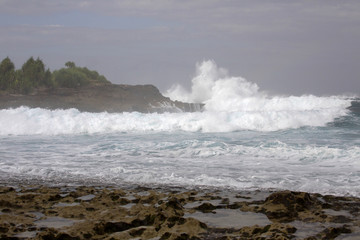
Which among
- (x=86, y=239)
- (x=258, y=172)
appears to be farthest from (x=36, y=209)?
(x=258, y=172)

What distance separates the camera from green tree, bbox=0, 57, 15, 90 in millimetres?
51481

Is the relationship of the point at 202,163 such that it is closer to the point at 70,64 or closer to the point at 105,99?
the point at 105,99

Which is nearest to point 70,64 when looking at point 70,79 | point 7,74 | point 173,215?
point 70,79

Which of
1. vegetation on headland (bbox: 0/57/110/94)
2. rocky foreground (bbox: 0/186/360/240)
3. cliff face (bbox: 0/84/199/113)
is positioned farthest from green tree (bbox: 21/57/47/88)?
rocky foreground (bbox: 0/186/360/240)

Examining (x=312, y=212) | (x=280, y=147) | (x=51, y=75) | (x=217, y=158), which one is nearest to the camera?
(x=312, y=212)

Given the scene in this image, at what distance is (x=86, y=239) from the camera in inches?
180

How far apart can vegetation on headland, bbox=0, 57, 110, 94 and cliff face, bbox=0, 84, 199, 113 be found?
1.29 meters

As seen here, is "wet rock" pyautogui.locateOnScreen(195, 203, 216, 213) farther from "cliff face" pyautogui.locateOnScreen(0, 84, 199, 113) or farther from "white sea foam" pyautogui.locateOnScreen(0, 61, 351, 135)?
"cliff face" pyautogui.locateOnScreen(0, 84, 199, 113)

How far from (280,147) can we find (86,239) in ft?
30.0

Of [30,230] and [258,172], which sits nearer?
[30,230]

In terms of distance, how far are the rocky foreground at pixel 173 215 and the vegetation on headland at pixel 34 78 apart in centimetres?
4739

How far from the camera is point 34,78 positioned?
178 ft

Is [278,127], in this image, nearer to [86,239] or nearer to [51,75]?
[86,239]

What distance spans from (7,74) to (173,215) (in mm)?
51378
